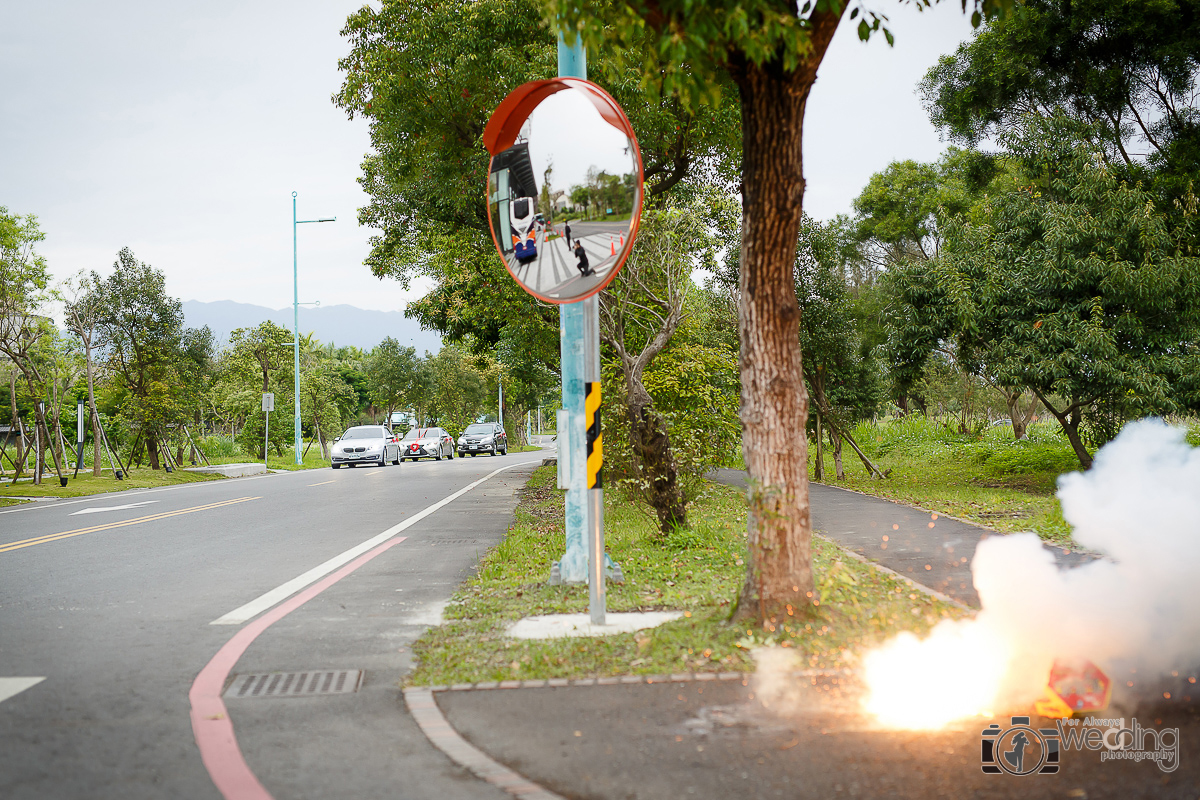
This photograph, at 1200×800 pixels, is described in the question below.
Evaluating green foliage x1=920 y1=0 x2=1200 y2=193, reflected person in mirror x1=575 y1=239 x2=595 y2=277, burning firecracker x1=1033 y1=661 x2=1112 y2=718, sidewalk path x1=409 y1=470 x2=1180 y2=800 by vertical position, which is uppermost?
green foliage x1=920 y1=0 x2=1200 y2=193

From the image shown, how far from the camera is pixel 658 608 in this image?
242 inches

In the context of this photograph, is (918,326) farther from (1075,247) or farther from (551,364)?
(551,364)

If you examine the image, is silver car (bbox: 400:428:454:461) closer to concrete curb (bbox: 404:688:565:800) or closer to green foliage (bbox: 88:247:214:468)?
green foliage (bbox: 88:247:214:468)

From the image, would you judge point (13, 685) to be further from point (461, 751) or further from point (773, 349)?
point (773, 349)

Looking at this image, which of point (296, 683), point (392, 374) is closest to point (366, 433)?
point (392, 374)

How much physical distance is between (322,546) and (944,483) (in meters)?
12.9

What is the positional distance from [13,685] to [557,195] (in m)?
4.47

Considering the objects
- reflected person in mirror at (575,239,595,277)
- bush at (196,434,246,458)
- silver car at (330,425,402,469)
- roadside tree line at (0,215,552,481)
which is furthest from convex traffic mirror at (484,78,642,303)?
bush at (196,434,246,458)

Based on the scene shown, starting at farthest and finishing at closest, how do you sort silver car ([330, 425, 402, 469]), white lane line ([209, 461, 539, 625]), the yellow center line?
silver car ([330, 425, 402, 469]) < the yellow center line < white lane line ([209, 461, 539, 625])

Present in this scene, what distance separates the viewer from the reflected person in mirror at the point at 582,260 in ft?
18.2
